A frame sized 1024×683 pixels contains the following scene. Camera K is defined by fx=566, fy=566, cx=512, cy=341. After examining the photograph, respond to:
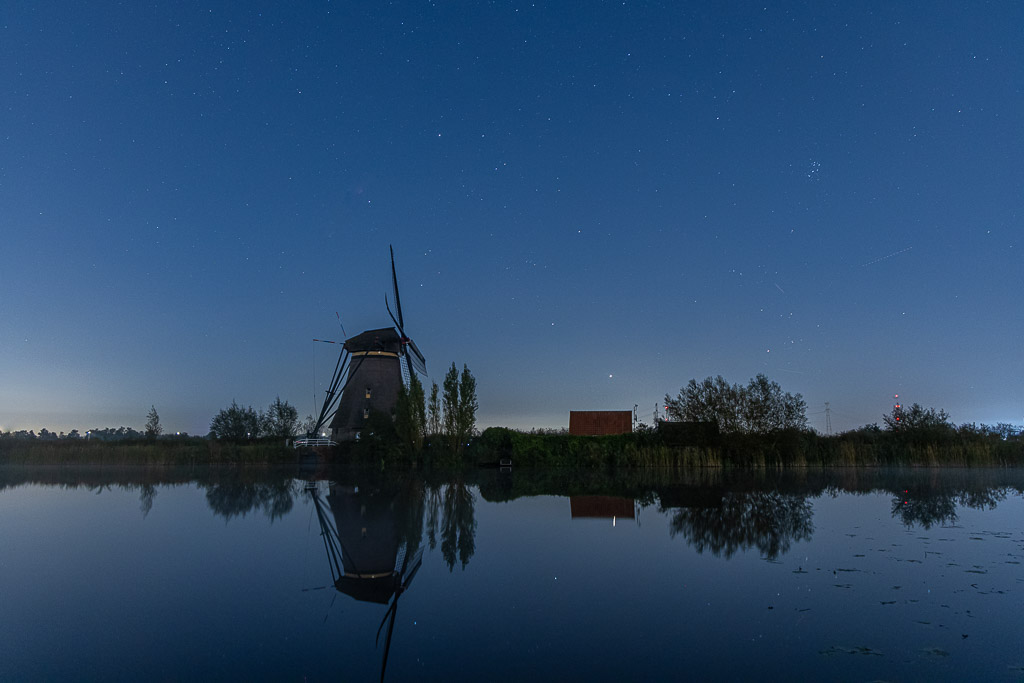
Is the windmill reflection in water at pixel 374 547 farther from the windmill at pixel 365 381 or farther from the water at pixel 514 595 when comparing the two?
the windmill at pixel 365 381

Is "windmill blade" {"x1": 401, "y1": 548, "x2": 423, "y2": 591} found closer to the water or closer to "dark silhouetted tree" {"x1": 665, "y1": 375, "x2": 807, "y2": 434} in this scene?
the water

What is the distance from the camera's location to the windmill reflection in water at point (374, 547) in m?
6.38

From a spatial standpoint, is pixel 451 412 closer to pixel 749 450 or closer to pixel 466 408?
pixel 466 408

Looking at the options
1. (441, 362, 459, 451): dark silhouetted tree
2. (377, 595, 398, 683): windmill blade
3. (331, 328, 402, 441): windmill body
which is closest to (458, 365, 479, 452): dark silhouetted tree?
(441, 362, 459, 451): dark silhouetted tree

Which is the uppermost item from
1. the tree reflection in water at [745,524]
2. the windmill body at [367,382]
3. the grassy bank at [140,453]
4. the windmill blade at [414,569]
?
the windmill body at [367,382]

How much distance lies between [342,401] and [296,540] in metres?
35.2

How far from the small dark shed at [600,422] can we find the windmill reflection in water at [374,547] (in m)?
31.5

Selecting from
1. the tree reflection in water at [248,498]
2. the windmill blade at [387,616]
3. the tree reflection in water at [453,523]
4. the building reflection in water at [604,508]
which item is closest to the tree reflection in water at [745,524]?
the building reflection in water at [604,508]

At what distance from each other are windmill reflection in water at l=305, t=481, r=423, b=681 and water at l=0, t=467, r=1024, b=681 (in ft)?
0.16

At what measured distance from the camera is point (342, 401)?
143 ft

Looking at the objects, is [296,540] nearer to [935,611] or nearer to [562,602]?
[562,602]

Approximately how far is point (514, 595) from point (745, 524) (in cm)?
649

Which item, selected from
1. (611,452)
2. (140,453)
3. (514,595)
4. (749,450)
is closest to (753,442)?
(749,450)

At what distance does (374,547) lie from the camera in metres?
8.64
